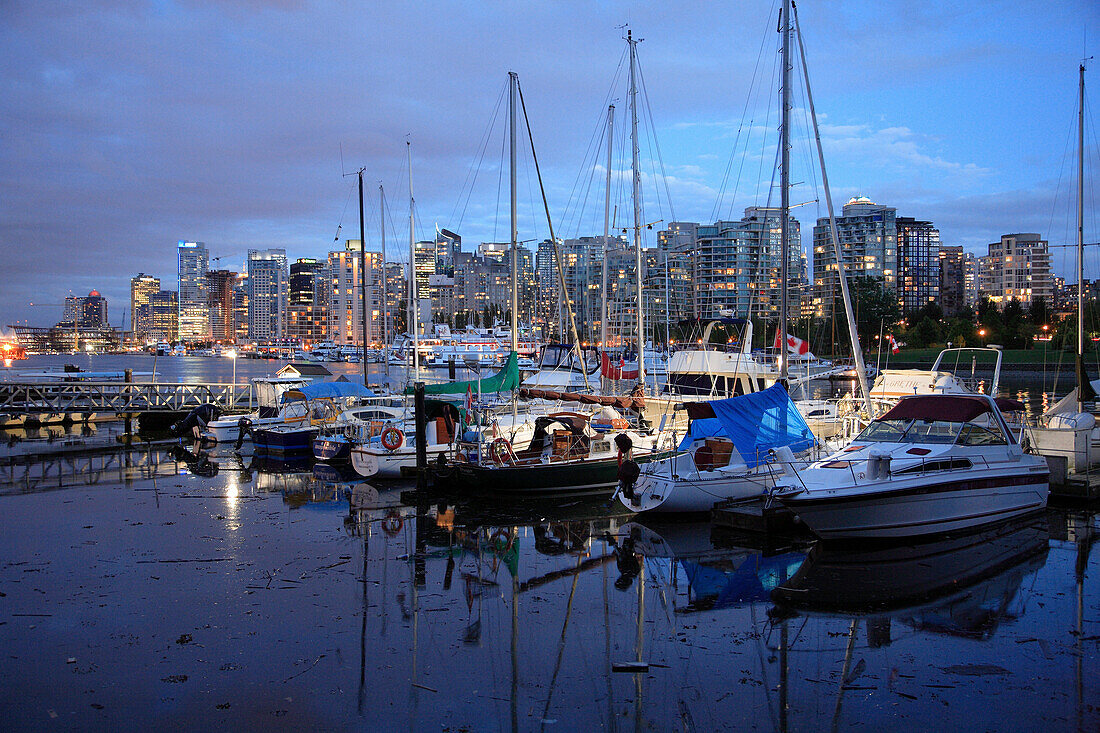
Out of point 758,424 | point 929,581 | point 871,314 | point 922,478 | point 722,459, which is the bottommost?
point 929,581

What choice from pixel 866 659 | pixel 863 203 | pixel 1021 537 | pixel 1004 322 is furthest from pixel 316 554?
pixel 863 203

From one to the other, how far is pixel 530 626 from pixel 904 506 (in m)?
8.04

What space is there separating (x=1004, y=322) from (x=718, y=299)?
56.0m

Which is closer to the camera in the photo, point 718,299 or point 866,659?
point 866,659

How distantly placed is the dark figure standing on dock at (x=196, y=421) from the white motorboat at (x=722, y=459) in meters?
24.6

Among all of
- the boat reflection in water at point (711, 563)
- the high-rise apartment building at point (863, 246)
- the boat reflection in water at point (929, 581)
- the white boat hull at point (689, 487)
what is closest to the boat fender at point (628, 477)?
the white boat hull at point (689, 487)

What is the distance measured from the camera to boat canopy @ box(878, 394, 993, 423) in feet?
51.5

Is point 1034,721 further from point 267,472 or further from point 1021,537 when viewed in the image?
point 267,472

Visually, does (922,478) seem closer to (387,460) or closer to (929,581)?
(929,581)

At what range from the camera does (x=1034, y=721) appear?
759cm

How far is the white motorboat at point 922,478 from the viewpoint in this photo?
14.0m

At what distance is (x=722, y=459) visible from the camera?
17.6 meters

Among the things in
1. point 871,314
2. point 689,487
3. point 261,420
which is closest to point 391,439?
point 689,487

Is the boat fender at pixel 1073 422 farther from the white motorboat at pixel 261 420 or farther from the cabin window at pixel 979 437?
the white motorboat at pixel 261 420
